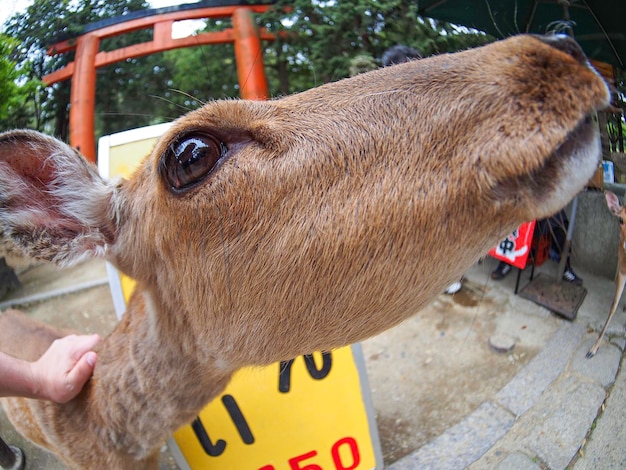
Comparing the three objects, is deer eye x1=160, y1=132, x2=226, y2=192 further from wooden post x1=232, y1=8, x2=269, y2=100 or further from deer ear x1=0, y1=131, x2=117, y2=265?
wooden post x1=232, y1=8, x2=269, y2=100

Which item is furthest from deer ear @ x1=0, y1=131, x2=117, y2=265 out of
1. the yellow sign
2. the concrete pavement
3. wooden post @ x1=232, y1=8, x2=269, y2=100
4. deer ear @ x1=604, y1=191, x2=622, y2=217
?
deer ear @ x1=604, y1=191, x2=622, y2=217

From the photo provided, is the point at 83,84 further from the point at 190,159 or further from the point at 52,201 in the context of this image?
the point at 190,159

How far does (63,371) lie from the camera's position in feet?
6.24

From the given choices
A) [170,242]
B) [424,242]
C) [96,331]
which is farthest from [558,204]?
[96,331]

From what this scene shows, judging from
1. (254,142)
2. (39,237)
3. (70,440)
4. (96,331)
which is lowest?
(96,331)

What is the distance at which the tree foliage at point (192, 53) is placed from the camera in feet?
6.05

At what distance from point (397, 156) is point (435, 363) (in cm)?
345

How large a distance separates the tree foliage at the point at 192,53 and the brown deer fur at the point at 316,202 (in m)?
0.59

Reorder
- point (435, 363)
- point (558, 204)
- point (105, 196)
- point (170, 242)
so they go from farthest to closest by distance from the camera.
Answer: point (435, 363)
point (105, 196)
point (170, 242)
point (558, 204)

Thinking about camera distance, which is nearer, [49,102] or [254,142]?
[254,142]

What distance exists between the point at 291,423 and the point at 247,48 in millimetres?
2805

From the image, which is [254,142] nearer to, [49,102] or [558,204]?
[558,204]

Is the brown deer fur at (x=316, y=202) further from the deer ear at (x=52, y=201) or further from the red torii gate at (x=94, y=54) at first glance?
the red torii gate at (x=94, y=54)

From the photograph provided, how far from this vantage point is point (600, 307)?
160 inches
